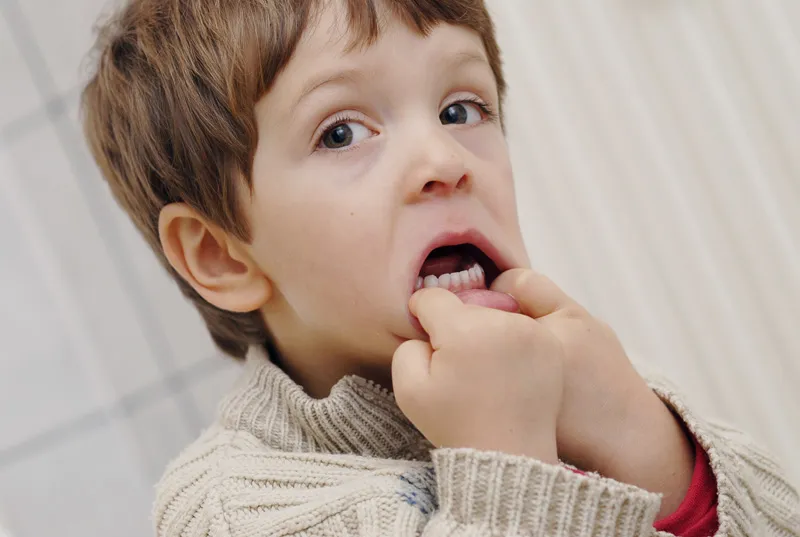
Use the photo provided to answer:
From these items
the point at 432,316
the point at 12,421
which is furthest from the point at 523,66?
the point at 12,421

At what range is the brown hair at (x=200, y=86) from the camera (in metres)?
0.75

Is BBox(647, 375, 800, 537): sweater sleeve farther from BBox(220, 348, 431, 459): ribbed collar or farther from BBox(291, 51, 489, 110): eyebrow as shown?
BBox(291, 51, 489, 110): eyebrow

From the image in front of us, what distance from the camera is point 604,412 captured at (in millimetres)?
723

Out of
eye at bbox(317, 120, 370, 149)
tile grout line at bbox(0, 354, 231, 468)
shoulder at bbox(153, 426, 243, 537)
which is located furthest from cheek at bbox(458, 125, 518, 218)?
tile grout line at bbox(0, 354, 231, 468)

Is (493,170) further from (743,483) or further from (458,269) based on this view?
(743,483)

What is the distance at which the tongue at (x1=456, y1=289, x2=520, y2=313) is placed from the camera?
721 millimetres

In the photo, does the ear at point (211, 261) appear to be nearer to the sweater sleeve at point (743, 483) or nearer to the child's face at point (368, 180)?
the child's face at point (368, 180)

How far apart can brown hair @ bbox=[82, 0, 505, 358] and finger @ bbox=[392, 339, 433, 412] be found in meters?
0.22

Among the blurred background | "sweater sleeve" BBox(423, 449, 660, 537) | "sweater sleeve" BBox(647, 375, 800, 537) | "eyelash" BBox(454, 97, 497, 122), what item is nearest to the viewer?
"sweater sleeve" BBox(423, 449, 660, 537)

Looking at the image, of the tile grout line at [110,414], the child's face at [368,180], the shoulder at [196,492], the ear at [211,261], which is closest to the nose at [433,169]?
the child's face at [368,180]

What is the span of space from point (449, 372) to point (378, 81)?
274 mm

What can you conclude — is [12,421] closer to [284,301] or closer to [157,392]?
[157,392]

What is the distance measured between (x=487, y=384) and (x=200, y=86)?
15.7 inches

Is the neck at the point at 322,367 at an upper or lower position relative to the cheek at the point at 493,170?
lower
